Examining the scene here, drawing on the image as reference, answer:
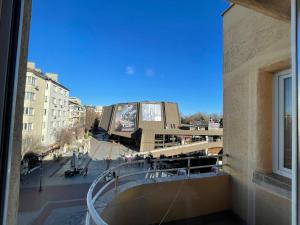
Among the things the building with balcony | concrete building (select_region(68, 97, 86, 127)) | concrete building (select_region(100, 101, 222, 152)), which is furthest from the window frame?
concrete building (select_region(100, 101, 222, 152))

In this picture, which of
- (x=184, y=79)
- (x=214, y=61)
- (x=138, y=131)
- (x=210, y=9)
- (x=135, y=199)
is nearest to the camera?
(x=210, y=9)

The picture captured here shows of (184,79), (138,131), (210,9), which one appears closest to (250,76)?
(210,9)

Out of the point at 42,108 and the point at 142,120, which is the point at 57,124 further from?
the point at 142,120

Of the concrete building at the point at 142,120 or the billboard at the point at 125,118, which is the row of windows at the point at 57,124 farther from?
the billboard at the point at 125,118

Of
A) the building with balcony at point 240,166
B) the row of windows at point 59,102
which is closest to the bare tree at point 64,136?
the row of windows at point 59,102

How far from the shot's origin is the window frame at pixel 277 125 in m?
2.02

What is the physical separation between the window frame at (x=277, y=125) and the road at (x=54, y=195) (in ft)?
5.96

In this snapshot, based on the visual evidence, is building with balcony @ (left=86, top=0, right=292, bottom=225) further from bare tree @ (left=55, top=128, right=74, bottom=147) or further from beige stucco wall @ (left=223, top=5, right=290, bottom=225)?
bare tree @ (left=55, top=128, right=74, bottom=147)

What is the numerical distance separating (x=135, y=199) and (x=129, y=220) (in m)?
0.23

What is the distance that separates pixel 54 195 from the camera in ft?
4.54

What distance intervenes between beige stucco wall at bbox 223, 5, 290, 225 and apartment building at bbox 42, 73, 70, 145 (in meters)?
1.77

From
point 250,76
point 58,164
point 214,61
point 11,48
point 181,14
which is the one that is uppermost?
point 181,14

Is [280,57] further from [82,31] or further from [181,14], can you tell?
[82,31]

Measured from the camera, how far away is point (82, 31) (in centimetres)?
140
